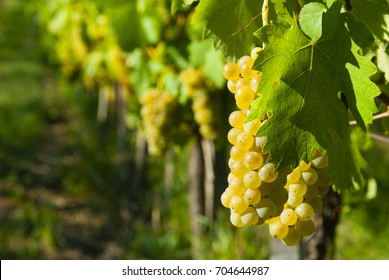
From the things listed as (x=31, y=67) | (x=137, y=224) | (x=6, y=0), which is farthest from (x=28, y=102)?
(x=6, y=0)

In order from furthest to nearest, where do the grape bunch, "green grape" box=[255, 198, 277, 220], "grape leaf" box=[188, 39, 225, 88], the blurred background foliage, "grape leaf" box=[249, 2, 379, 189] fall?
the blurred background foliage → the grape bunch → "grape leaf" box=[188, 39, 225, 88] → "green grape" box=[255, 198, 277, 220] → "grape leaf" box=[249, 2, 379, 189]

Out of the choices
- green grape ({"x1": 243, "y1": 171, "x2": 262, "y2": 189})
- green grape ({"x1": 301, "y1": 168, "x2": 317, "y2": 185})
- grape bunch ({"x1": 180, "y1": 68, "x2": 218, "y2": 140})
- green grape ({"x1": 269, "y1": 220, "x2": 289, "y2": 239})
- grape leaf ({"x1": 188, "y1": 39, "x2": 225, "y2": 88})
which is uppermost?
green grape ({"x1": 243, "y1": 171, "x2": 262, "y2": 189})

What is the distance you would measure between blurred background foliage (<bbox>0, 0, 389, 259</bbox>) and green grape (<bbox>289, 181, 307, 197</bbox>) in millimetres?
775

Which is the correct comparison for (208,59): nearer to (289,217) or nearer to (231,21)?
(231,21)

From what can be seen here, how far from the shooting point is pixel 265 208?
105 centimetres

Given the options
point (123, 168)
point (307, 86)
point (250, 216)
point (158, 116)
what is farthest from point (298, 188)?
point (123, 168)

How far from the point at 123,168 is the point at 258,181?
196 inches

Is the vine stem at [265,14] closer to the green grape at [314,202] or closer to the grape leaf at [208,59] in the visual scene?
the green grape at [314,202]

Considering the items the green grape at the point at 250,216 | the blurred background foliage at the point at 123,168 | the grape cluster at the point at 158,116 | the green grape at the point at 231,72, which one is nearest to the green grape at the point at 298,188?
the green grape at the point at 250,216

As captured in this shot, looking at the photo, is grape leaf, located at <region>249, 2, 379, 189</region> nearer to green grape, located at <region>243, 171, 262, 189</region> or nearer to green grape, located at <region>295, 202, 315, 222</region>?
green grape, located at <region>243, 171, 262, 189</region>

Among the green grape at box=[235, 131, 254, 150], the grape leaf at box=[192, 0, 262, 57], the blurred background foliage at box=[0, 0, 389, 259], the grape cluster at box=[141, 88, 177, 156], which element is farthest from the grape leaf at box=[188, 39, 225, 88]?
the green grape at box=[235, 131, 254, 150]

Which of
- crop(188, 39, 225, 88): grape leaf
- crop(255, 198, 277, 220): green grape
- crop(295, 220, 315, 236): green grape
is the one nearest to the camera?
crop(255, 198, 277, 220): green grape

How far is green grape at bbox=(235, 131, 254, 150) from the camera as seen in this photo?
1020 mm

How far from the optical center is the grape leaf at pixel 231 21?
3.83 feet
